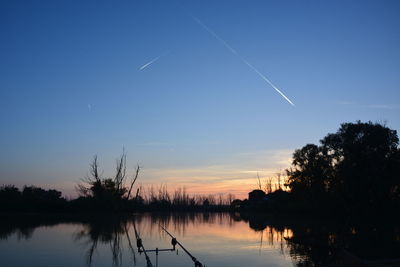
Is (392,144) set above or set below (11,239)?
above

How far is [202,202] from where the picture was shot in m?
86.2

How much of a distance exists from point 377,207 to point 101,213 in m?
35.7

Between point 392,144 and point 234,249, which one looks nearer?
point 234,249

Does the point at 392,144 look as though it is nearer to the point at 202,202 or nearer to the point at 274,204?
the point at 274,204

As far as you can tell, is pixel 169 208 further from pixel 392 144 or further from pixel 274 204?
pixel 392 144

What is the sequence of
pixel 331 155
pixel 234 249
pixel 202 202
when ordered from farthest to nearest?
pixel 202 202 → pixel 331 155 → pixel 234 249

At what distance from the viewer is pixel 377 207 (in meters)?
38.6

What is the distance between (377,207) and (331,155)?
857 cm

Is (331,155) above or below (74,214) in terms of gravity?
above

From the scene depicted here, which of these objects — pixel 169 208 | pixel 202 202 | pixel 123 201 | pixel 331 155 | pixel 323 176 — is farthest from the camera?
pixel 202 202

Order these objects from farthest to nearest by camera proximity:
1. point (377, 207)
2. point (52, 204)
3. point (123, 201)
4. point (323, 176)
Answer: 1. point (123, 201)
2. point (52, 204)
3. point (323, 176)
4. point (377, 207)

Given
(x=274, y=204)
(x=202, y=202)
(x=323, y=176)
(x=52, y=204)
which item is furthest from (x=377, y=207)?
(x=202, y=202)

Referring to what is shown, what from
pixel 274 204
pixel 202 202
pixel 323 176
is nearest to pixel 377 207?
pixel 323 176

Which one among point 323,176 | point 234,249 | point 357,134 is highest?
point 357,134
